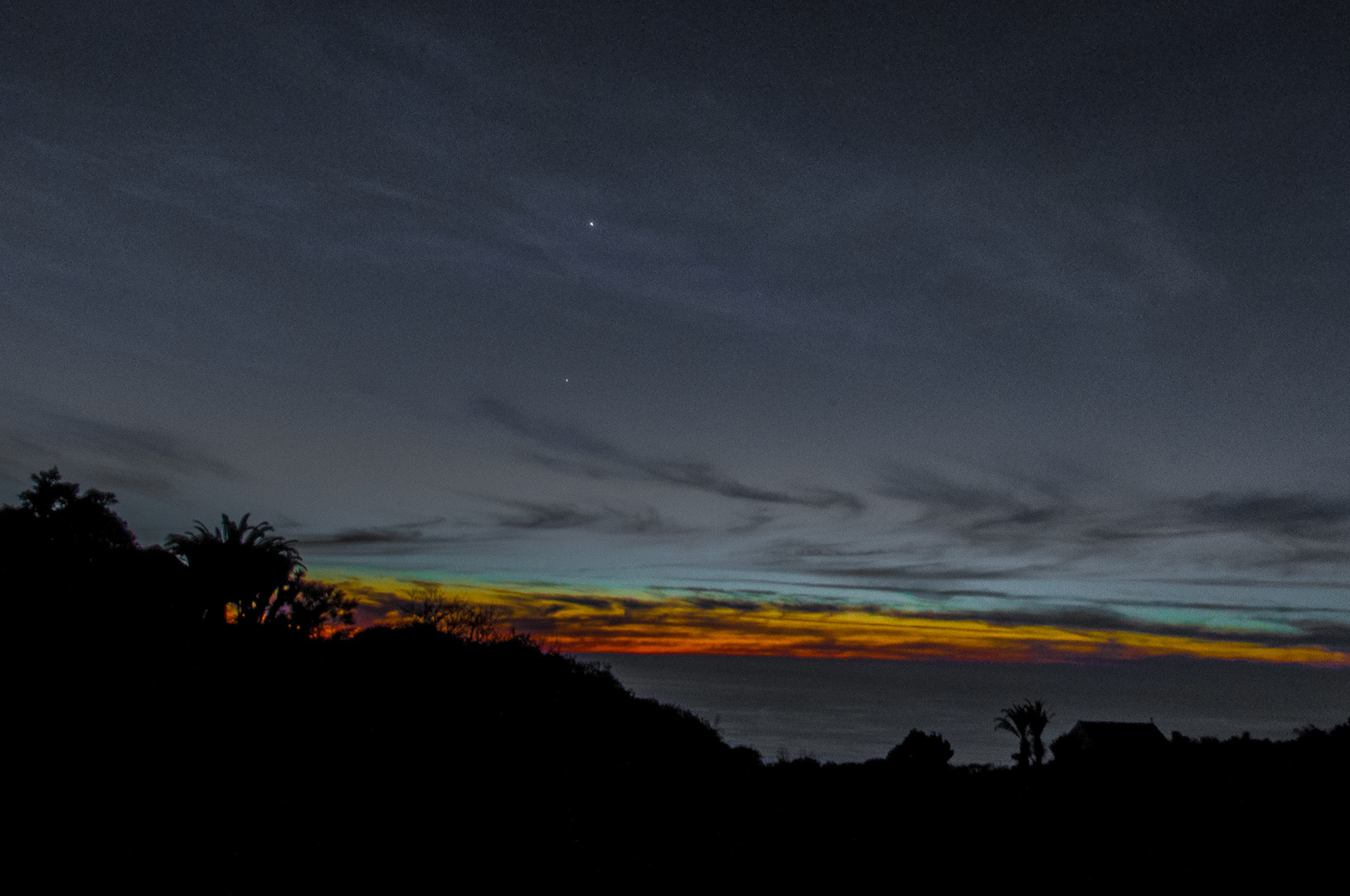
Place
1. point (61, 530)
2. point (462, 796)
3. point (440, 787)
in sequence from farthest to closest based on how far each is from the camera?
1. point (61, 530)
2. point (440, 787)
3. point (462, 796)

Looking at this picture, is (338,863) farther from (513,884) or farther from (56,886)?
(56,886)

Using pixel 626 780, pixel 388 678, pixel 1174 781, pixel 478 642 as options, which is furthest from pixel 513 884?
pixel 478 642

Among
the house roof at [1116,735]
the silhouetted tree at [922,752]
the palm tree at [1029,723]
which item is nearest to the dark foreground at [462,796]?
the silhouetted tree at [922,752]

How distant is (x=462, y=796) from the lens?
1911 cm

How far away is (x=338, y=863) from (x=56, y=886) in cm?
426

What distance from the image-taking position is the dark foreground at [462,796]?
14562 millimetres

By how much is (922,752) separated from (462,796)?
89.0 ft

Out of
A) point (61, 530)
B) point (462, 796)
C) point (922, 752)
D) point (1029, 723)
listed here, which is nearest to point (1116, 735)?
point (1029, 723)

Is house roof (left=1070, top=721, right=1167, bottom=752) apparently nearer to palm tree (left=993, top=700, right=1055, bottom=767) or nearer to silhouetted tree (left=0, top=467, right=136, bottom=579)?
palm tree (left=993, top=700, right=1055, bottom=767)

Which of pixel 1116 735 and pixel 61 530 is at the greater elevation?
pixel 61 530

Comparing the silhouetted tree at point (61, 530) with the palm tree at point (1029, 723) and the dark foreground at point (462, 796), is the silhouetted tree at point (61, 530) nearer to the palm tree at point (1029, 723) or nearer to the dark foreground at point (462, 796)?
the dark foreground at point (462, 796)

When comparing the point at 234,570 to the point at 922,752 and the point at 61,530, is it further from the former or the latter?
the point at 922,752

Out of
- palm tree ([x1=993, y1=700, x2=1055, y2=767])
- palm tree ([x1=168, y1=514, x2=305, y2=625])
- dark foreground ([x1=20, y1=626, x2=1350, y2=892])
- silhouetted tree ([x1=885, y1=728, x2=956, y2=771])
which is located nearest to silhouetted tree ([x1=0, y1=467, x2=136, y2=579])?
palm tree ([x1=168, y1=514, x2=305, y2=625])

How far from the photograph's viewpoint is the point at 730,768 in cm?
3350
